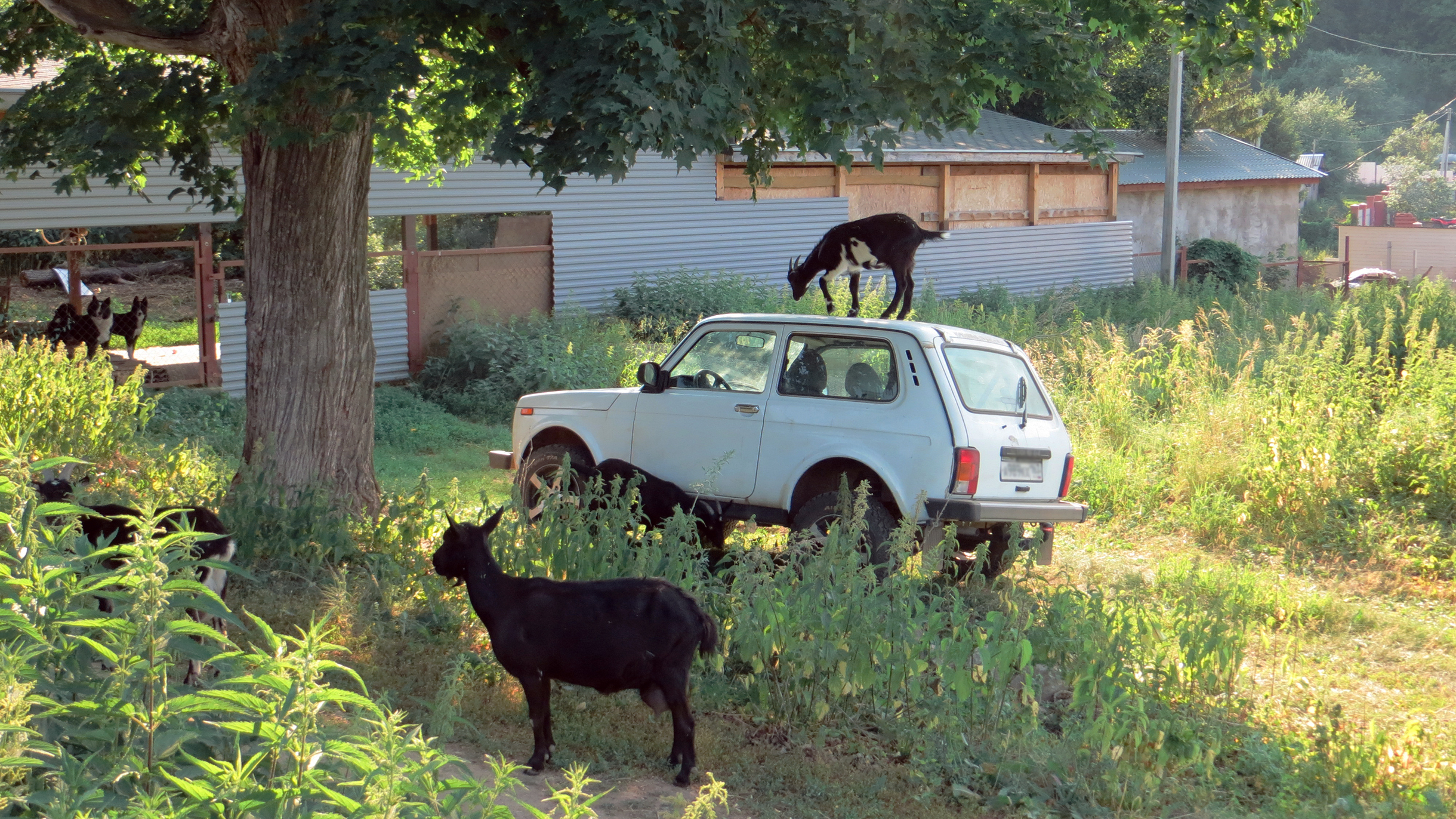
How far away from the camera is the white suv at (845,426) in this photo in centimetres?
780

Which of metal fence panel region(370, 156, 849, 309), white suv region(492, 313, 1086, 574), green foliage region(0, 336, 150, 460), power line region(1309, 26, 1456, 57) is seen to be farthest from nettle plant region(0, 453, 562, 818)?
power line region(1309, 26, 1456, 57)

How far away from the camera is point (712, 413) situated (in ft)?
→ 28.5

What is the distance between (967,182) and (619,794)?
22.7 meters

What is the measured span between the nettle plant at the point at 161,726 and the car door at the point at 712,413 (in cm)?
566

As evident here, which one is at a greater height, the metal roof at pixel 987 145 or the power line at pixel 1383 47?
the power line at pixel 1383 47

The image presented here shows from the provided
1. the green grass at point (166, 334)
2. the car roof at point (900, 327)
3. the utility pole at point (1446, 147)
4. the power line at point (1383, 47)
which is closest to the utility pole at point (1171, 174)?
the car roof at point (900, 327)

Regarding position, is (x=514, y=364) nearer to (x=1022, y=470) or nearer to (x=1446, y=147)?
(x=1022, y=470)

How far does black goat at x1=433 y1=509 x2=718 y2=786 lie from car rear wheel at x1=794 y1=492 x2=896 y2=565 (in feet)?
8.19

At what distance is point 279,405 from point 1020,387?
524 centimetres

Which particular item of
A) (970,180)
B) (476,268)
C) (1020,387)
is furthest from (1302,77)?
(1020,387)

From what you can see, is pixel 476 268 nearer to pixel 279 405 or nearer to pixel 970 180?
pixel 279 405

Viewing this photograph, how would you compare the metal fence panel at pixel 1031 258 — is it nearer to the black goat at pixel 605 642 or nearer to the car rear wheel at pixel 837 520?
the car rear wheel at pixel 837 520

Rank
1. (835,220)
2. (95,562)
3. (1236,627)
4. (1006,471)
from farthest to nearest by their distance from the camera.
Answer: (835,220)
(1006,471)
(1236,627)
(95,562)

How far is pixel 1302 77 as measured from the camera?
83812 mm
